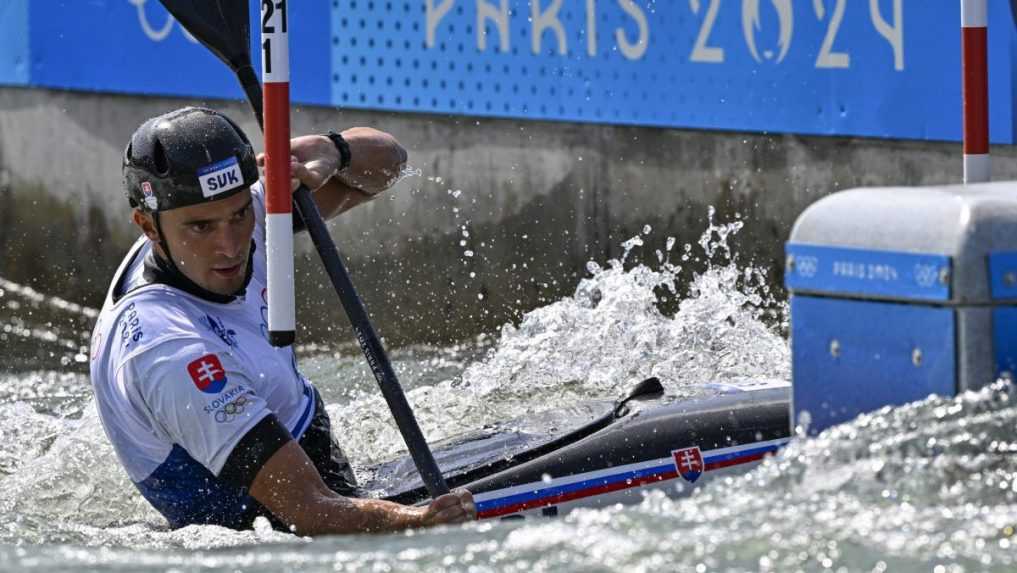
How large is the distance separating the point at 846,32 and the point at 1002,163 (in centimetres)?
86

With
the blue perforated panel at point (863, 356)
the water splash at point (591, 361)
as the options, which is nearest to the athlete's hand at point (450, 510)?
the blue perforated panel at point (863, 356)

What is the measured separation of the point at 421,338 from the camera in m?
7.71

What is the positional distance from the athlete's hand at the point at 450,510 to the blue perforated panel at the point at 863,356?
2.86ft

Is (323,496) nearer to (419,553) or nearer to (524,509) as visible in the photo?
(524,509)

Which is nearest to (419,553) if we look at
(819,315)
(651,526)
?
(651,526)

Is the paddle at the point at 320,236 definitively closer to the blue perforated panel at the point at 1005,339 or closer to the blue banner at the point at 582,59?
the blue perforated panel at the point at 1005,339

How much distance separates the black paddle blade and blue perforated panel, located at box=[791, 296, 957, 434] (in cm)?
173

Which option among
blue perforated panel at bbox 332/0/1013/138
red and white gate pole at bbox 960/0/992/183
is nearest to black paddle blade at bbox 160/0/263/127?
red and white gate pole at bbox 960/0/992/183

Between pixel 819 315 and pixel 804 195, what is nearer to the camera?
pixel 819 315

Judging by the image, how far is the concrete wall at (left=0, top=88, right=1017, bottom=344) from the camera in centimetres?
734

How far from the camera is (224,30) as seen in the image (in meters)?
3.94

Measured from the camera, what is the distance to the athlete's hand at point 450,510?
10.8 feet

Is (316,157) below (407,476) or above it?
above

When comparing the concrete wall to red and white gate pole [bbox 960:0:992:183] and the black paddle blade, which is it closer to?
red and white gate pole [bbox 960:0:992:183]
